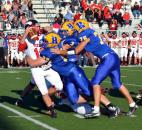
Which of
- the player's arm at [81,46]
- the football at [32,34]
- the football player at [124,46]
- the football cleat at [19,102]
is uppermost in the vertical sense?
the football at [32,34]

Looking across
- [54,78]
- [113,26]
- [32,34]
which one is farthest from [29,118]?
[113,26]

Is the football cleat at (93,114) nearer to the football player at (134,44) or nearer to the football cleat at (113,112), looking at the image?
the football cleat at (113,112)

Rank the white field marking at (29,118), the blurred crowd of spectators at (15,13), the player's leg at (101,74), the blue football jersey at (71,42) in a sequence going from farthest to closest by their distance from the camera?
the blurred crowd of spectators at (15,13) → the blue football jersey at (71,42) → the player's leg at (101,74) → the white field marking at (29,118)

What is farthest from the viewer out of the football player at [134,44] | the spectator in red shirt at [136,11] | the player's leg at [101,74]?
the spectator in red shirt at [136,11]

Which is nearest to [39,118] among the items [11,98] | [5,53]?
[11,98]

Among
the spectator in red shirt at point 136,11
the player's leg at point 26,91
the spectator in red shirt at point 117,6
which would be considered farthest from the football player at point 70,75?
the spectator in red shirt at point 136,11

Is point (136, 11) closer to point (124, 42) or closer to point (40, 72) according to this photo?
Answer: point (124, 42)

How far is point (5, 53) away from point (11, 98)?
10771 mm

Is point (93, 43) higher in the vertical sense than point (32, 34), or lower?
lower

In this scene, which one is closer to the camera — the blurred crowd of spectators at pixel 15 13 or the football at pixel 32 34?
the football at pixel 32 34

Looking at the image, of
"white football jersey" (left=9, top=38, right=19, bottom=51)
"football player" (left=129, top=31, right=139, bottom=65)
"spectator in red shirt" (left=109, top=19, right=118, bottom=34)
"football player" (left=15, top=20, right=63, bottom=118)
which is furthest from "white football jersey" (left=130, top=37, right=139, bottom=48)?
"football player" (left=15, top=20, right=63, bottom=118)

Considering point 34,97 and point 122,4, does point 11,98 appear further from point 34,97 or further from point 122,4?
point 122,4

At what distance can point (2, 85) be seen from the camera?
1474cm

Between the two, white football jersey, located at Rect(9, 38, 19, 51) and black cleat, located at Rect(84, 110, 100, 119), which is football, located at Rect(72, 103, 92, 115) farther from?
white football jersey, located at Rect(9, 38, 19, 51)
